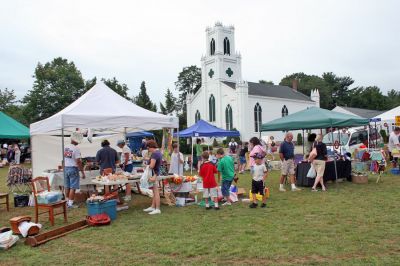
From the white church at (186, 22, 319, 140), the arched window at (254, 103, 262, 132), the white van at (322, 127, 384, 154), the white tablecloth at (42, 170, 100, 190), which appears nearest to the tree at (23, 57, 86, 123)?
the white church at (186, 22, 319, 140)

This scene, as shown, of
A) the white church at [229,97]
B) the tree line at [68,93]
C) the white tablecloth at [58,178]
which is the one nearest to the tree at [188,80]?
the tree line at [68,93]

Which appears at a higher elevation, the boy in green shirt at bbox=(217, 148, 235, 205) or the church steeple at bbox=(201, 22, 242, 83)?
the church steeple at bbox=(201, 22, 242, 83)

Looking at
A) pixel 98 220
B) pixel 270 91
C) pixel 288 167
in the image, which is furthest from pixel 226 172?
pixel 270 91

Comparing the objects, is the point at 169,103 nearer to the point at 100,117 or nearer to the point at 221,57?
the point at 221,57

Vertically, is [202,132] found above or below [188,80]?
below

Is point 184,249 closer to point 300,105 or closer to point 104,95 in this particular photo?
point 104,95

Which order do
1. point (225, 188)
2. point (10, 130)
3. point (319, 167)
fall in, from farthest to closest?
point (10, 130)
point (319, 167)
point (225, 188)

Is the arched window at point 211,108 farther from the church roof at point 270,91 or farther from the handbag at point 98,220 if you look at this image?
the handbag at point 98,220

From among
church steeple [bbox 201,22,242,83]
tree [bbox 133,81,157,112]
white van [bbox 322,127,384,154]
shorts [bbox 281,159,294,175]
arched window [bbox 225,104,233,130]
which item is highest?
church steeple [bbox 201,22,242,83]

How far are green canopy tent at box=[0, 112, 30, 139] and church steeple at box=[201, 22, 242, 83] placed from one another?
2949cm

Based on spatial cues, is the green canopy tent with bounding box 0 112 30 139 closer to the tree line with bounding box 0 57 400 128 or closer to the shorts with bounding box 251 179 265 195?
the shorts with bounding box 251 179 265 195

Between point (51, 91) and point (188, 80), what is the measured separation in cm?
2618

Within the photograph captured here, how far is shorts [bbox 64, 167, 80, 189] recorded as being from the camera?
29.0 ft

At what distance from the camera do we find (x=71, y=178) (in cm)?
891
